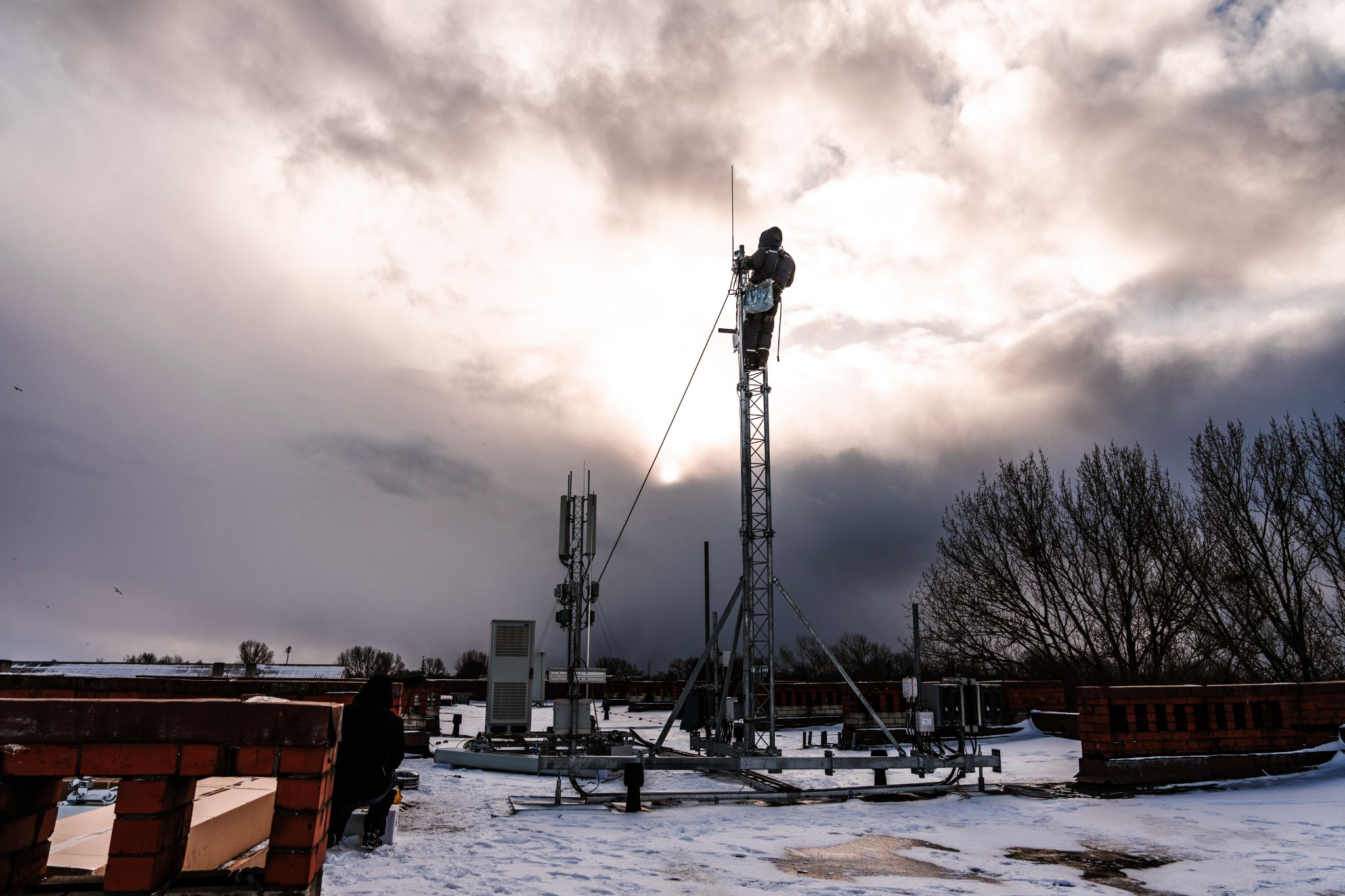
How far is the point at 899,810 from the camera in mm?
9945

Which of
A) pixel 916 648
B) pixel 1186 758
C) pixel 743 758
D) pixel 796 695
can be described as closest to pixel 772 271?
pixel 916 648

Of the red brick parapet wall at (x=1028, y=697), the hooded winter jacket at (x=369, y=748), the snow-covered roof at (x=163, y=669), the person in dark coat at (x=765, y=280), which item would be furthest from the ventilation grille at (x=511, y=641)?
the snow-covered roof at (x=163, y=669)

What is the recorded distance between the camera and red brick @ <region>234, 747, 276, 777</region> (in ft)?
8.95

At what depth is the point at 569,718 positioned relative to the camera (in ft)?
56.8

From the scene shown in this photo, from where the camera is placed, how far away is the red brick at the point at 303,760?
2.79 m

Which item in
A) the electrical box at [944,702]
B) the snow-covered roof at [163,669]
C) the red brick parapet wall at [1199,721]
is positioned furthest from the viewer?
the snow-covered roof at [163,669]

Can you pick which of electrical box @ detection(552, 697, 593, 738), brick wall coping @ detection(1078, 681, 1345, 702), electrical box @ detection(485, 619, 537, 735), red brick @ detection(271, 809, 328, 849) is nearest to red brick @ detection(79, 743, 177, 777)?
red brick @ detection(271, 809, 328, 849)

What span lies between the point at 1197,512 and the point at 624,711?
78.3 feet

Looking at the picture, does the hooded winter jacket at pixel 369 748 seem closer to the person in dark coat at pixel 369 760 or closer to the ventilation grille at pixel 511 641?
the person in dark coat at pixel 369 760

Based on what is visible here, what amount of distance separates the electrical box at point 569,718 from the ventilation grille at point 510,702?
1.50 m

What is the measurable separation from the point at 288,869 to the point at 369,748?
372 cm

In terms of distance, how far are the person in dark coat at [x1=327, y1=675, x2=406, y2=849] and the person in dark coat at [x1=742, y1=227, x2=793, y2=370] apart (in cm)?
1031

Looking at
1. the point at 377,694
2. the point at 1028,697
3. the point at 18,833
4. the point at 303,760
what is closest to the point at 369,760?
the point at 377,694

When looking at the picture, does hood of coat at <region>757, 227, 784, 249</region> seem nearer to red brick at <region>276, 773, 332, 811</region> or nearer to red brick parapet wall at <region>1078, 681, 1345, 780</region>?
red brick parapet wall at <region>1078, 681, 1345, 780</region>
